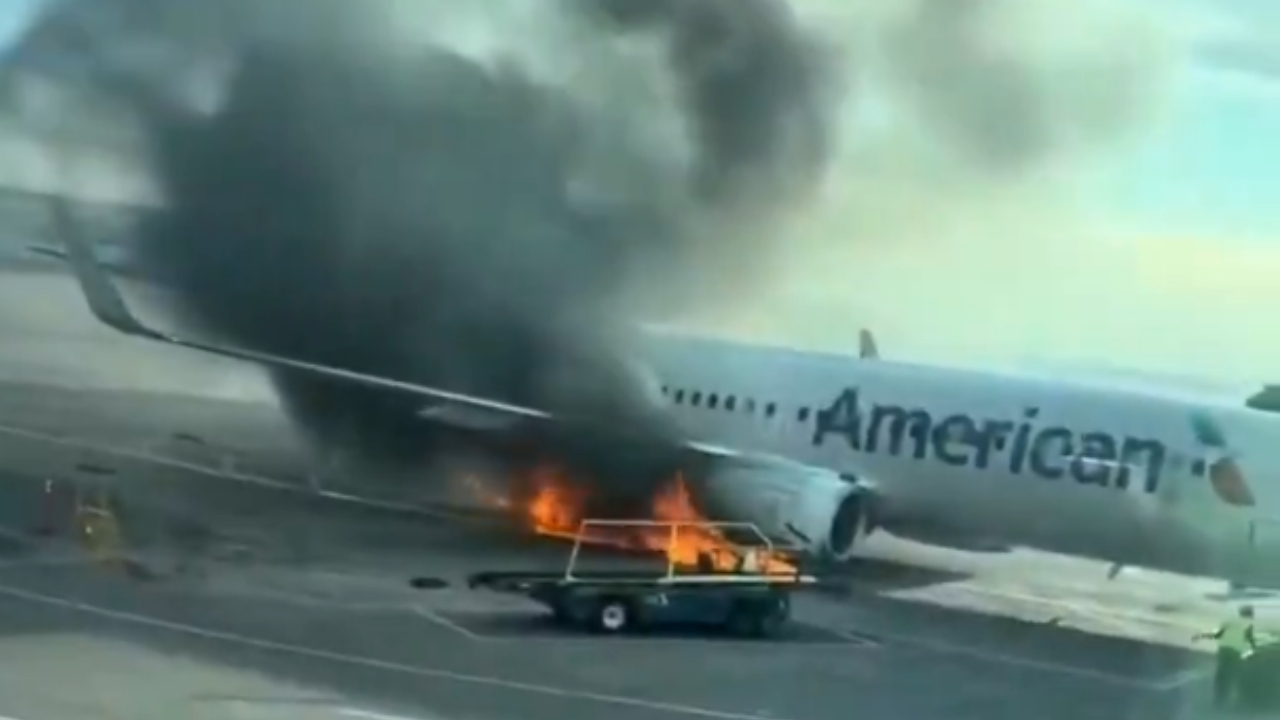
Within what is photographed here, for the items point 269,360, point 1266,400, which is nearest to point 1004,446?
point 1266,400

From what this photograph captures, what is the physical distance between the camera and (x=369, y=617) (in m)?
3.01

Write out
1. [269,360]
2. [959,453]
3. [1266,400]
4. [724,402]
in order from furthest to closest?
[269,360], [724,402], [959,453], [1266,400]

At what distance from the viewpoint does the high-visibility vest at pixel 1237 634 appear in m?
2.77

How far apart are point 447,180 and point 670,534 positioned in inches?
24.4

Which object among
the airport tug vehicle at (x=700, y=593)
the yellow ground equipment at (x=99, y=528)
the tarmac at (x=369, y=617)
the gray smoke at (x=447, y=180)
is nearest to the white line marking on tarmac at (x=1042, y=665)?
the tarmac at (x=369, y=617)

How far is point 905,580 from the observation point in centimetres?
286

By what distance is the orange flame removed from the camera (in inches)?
114

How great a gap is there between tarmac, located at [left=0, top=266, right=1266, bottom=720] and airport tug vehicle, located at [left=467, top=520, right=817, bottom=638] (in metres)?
0.03

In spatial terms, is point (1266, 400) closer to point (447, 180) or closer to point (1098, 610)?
point (1098, 610)

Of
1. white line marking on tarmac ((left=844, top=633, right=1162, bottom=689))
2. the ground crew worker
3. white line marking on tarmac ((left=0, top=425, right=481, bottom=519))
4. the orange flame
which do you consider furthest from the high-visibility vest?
white line marking on tarmac ((left=0, top=425, right=481, bottom=519))

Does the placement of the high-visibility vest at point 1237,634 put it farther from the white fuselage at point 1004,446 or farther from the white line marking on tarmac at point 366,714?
the white line marking on tarmac at point 366,714

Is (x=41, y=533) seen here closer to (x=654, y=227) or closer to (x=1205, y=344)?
(x=654, y=227)

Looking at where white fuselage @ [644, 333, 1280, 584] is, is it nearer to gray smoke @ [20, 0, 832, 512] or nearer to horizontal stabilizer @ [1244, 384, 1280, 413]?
horizontal stabilizer @ [1244, 384, 1280, 413]

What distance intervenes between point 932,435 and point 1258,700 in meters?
0.57
